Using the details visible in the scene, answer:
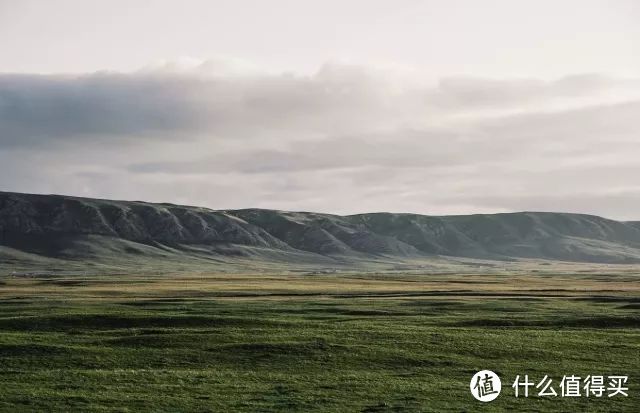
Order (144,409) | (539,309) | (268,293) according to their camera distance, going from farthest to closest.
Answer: (268,293) < (539,309) < (144,409)

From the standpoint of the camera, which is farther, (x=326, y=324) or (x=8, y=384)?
(x=326, y=324)

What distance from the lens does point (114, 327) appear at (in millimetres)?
63156

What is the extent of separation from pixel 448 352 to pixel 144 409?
76.3 feet

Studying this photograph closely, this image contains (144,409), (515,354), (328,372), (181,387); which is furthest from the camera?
(515,354)

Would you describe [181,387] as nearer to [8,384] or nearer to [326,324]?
[8,384]

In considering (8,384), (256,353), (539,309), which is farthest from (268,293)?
(8,384)

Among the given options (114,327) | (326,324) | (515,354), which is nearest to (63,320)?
(114,327)
